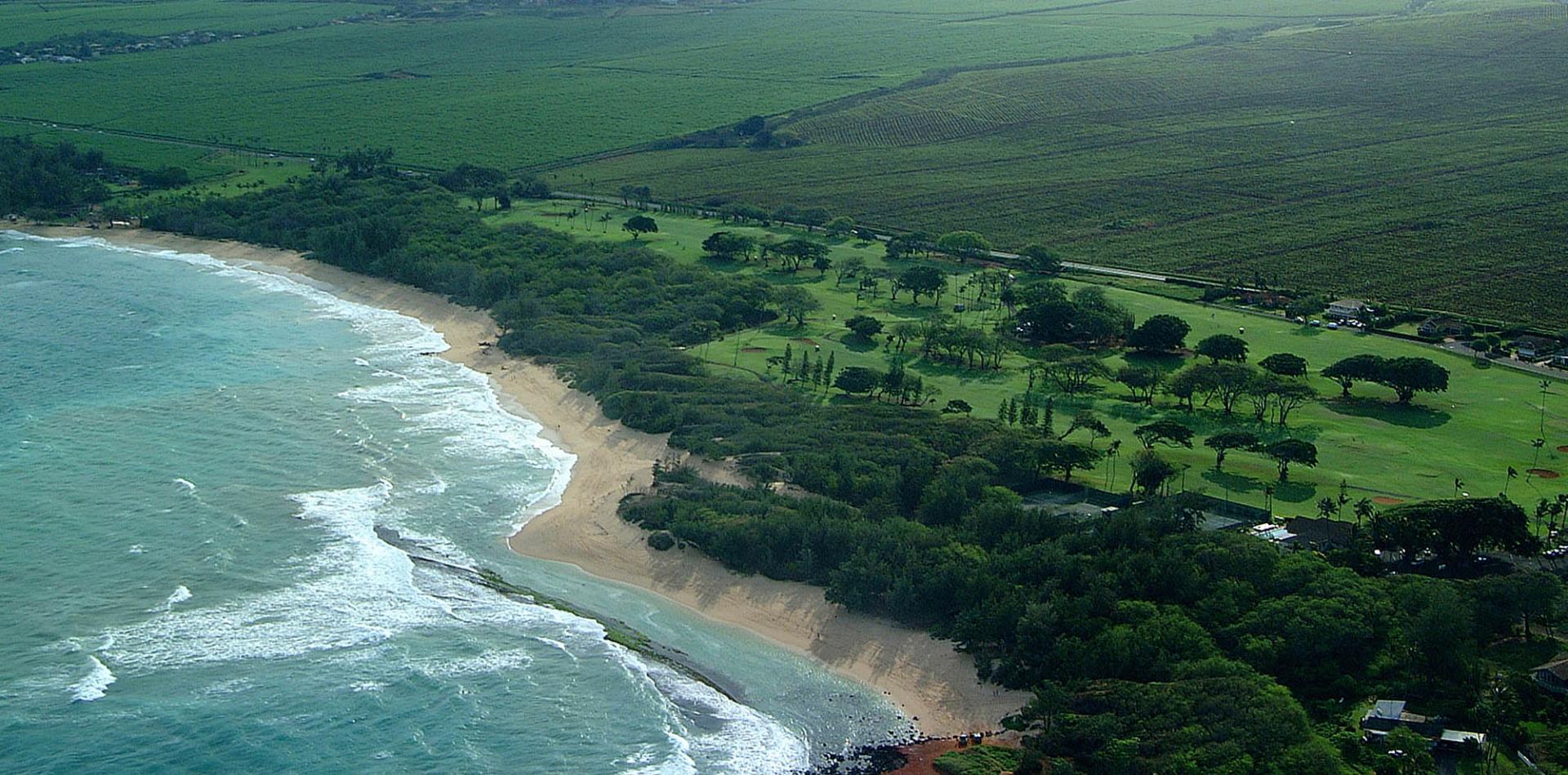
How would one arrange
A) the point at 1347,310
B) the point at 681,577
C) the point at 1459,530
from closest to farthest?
the point at 1459,530
the point at 681,577
the point at 1347,310

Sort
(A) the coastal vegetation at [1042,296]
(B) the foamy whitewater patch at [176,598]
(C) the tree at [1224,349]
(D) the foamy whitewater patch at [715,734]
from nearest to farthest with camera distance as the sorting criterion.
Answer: (D) the foamy whitewater patch at [715,734], (A) the coastal vegetation at [1042,296], (B) the foamy whitewater patch at [176,598], (C) the tree at [1224,349]

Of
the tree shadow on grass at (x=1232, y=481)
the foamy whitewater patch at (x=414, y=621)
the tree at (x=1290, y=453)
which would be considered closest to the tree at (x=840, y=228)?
the foamy whitewater patch at (x=414, y=621)

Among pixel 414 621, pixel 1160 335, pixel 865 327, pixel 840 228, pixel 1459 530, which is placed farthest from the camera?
pixel 840 228

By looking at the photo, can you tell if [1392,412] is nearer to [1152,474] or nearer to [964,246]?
[1152,474]

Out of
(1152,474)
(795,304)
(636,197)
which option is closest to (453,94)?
(636,197)

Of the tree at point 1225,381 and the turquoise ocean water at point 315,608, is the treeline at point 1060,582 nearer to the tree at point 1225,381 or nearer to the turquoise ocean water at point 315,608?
the turquoise ocean water at point 315,608

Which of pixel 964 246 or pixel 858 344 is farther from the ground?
pixel 964 246

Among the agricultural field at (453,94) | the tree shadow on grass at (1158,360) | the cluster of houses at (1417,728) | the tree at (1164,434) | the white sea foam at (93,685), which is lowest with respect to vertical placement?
the white sea foam at (93,685)
